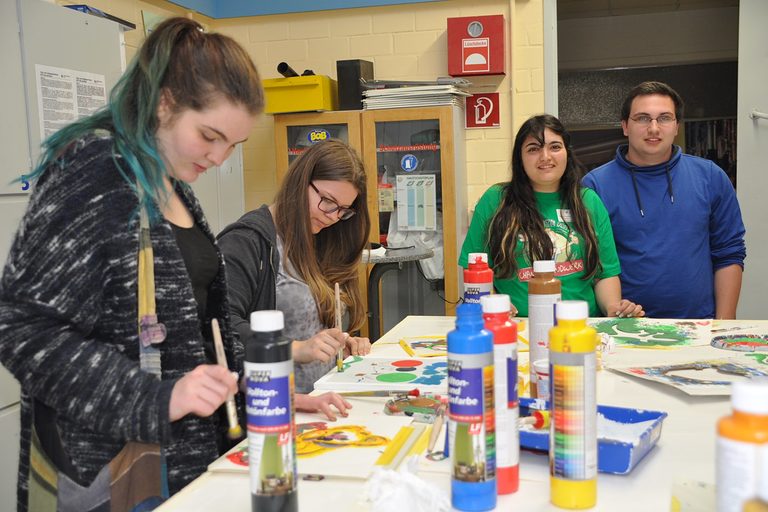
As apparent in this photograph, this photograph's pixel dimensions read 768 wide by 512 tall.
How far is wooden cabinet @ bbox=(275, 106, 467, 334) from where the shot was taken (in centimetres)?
377

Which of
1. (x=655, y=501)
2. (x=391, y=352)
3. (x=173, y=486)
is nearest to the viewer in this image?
(x=655, y=501)

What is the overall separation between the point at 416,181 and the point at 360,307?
6.17 ft

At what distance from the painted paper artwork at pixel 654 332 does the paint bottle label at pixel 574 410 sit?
997 mm

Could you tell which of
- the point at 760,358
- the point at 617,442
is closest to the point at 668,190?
the point at 760,358

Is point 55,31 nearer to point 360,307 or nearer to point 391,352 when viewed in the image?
point 360,307

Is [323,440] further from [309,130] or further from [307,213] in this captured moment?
[309,130]

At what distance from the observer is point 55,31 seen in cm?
249

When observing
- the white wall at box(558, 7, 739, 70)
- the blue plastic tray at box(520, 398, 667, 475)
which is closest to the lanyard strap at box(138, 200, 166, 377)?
the blue plastic tray at box(520, 398, 667, 475)

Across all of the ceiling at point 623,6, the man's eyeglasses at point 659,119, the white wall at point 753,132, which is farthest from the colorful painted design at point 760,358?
the ceiling at point 623,6

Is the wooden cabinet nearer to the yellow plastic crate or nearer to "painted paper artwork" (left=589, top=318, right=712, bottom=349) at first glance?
the yellow plastic crate

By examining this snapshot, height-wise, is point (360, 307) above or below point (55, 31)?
below

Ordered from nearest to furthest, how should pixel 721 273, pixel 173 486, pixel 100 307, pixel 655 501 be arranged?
pixel 655 501 → pixel 100 307 → pixel 173 486 → pixel 721 273

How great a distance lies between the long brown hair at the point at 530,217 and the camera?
7.83 ft

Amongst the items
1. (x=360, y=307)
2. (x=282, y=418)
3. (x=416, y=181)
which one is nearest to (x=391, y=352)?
(x=360, y=307)
